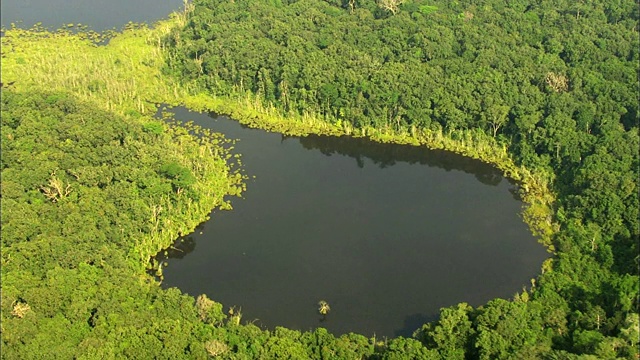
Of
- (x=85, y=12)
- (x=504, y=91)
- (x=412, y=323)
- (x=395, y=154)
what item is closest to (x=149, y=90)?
(x=85, y=12)

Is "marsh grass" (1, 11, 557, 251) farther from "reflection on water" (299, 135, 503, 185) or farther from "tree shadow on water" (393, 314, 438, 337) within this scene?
"tree shadow on water" (393, 314, 438, 337)

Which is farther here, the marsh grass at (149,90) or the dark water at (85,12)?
the dark water at (85,12)

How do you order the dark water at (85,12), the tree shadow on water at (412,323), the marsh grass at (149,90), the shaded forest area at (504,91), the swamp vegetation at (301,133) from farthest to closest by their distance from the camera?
the dark water at (85,12) → the marsh grass at (149,90) → the tree shadow on water at (412,323) → the shaded forest area at (504,91) → the swamp vegetation at (301,133)

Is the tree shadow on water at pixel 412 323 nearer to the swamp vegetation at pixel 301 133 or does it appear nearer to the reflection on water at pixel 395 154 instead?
the swamp vegetation at pixel 301 133

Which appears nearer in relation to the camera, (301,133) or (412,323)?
(412,323)

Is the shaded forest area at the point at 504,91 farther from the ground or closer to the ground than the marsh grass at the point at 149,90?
farther from the ground

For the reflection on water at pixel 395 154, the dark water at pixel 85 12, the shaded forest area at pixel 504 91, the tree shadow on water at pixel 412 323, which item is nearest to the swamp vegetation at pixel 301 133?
the shaded forest area at pixel 504 91

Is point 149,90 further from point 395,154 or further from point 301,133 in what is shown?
point 395,154
